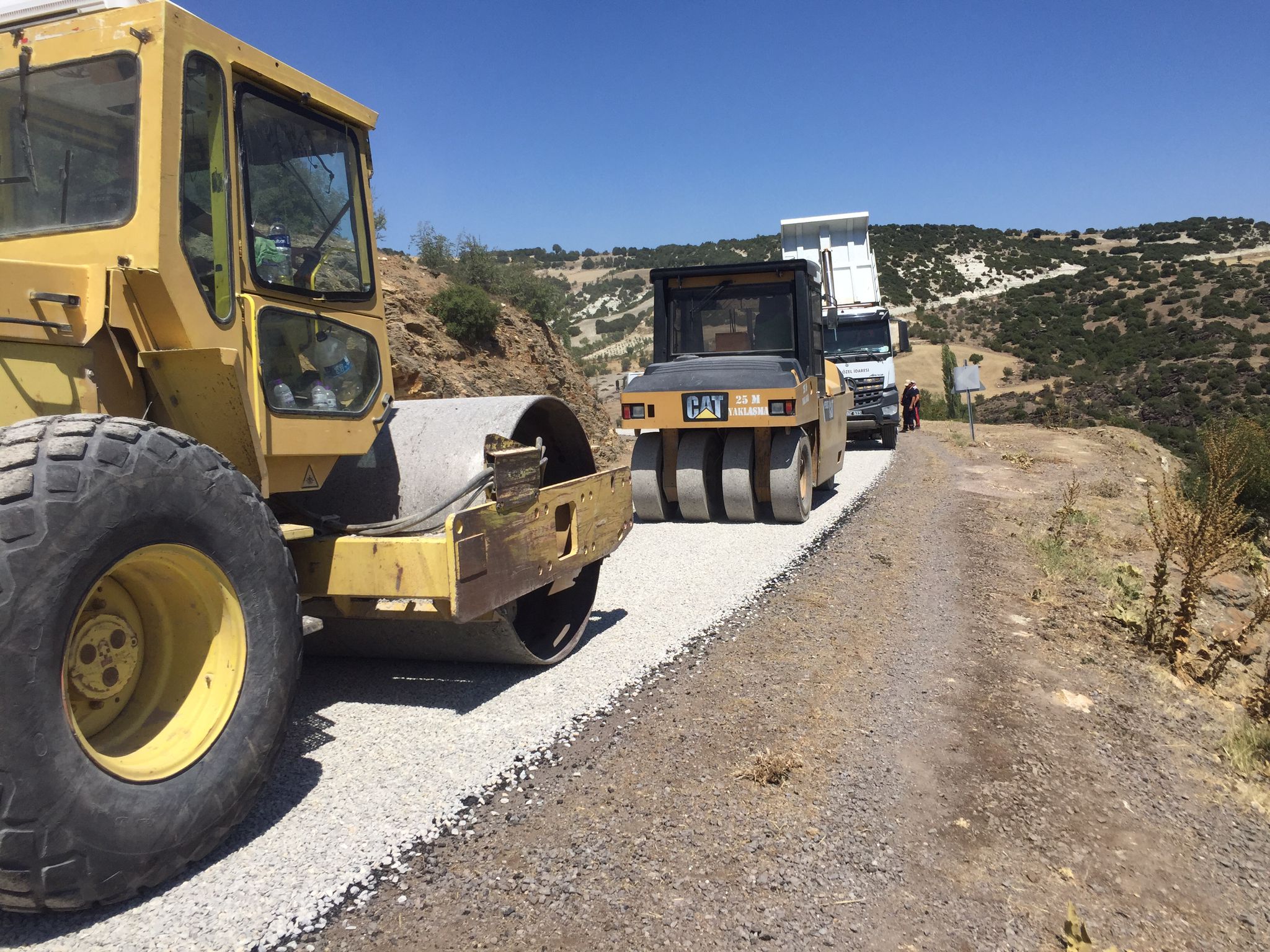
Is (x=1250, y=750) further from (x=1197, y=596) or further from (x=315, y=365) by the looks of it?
(x=315, y=365)

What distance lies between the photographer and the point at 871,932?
2.59 meters

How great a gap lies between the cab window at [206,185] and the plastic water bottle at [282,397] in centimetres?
33

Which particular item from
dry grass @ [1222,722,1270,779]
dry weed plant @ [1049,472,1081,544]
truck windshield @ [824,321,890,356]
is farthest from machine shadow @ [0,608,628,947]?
truck windshield @ [824,321,890,356]

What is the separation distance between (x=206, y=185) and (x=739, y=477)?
273 inches

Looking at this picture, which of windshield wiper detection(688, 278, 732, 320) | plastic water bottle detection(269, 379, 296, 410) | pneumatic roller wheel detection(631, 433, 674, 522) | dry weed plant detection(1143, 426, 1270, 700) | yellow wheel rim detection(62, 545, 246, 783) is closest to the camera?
yellow wheel rim detection(62, 545, 246, 783)

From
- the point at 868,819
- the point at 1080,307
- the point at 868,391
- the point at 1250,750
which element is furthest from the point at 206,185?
the point at 1080,307

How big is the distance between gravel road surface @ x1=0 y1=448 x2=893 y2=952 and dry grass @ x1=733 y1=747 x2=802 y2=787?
86 cm

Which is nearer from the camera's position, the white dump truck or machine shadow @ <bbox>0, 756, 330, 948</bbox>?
machine shadow @ <bbox>0, 756, 330, 948</bbox>

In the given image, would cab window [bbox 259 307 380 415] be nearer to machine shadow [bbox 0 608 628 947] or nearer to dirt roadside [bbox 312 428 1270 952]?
machine shadow [bbox 0 608 628 947]

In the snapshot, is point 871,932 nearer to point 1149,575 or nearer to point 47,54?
point 47,54

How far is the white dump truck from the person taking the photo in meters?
17.9

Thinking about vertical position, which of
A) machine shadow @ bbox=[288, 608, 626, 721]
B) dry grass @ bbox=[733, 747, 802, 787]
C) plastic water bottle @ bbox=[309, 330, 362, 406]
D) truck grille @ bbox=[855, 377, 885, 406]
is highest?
plastic water bottle @ bbox=[309, 330, 362, 406]

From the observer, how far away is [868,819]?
3.26 m

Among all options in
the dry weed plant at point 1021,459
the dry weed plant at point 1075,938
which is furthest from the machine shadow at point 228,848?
the dry weed plant at point 1021,459
